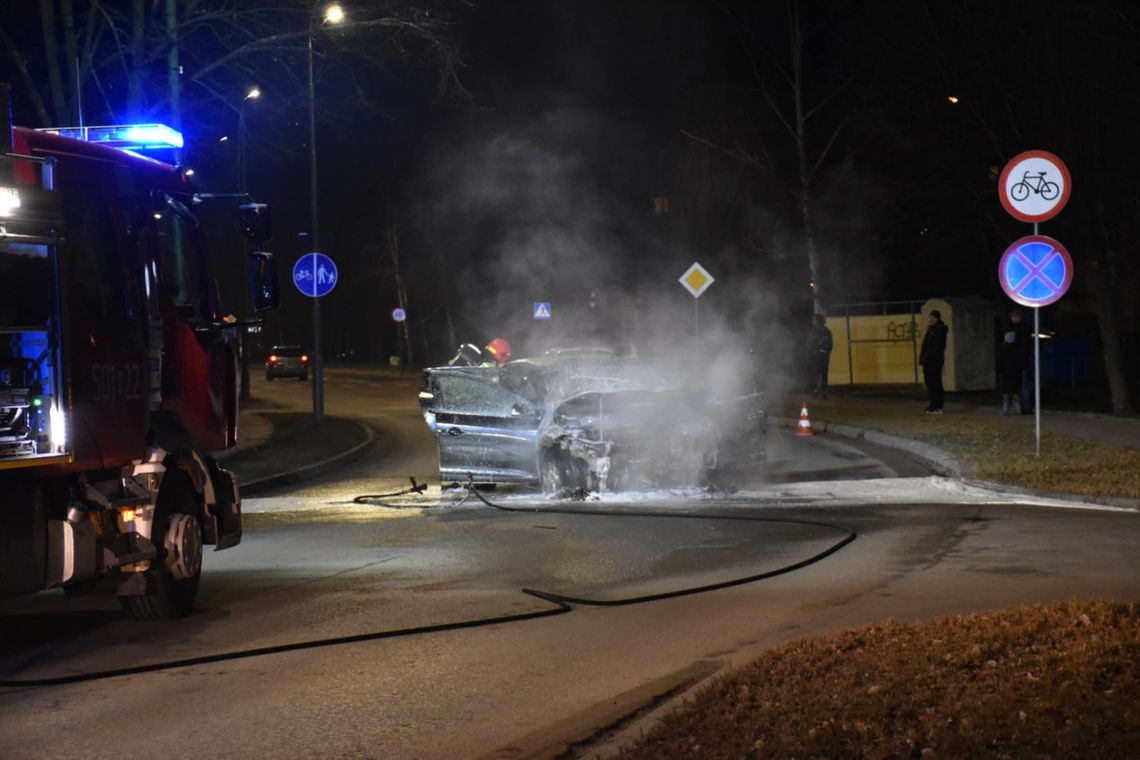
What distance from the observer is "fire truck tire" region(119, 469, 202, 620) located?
752 centimetres

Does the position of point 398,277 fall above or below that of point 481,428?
above

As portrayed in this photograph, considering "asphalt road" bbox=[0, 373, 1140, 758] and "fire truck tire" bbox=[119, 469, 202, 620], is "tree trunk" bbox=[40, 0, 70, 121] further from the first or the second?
"fire truck tire" bbox=[119, 469, 202, 620]

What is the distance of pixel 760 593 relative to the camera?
26.0 ft

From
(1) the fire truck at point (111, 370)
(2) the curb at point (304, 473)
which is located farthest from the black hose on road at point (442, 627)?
(2) the curb at point (304, 473)

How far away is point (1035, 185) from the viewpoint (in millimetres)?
14242

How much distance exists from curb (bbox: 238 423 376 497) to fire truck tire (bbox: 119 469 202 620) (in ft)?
24.7

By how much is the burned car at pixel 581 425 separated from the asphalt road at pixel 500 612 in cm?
42

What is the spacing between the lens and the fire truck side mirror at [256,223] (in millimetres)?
8680

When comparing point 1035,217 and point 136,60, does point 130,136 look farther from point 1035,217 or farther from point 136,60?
point 136,60

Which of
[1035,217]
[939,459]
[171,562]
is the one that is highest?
[1035,217]

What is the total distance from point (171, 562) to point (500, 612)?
201 centimetres

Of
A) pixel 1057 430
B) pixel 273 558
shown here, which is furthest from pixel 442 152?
pixel 273 558

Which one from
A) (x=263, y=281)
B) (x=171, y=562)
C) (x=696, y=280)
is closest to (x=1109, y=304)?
(x=696, y=280)

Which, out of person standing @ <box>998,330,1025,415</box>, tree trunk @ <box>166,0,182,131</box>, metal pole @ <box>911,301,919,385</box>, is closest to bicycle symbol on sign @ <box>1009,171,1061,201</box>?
person standing @ <box>998,330,1025,415</box>
